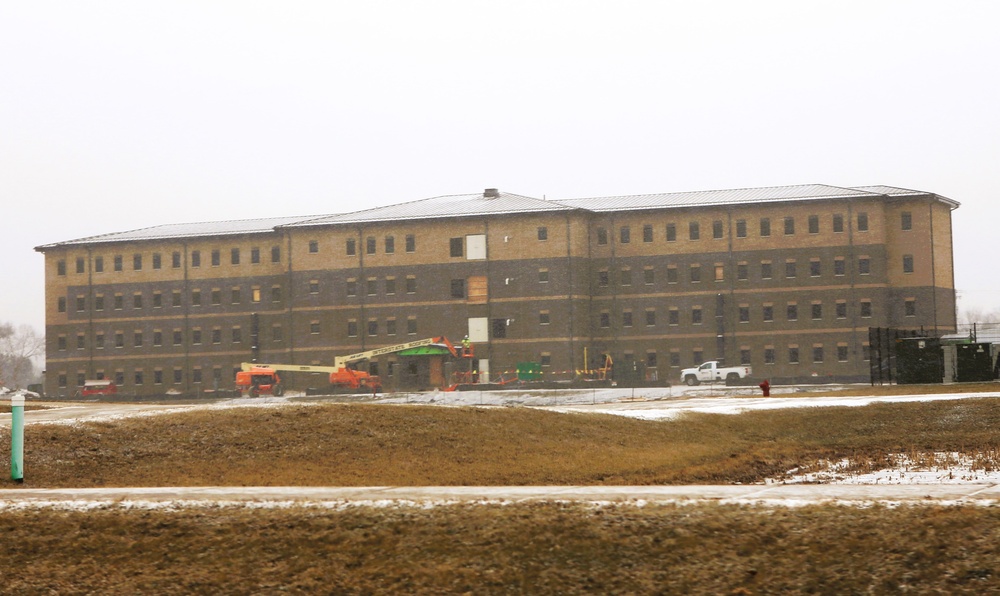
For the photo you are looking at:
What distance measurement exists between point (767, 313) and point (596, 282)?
14003mm

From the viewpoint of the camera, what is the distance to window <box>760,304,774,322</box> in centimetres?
9181

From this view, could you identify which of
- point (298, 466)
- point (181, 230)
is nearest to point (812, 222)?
point (181, 230)

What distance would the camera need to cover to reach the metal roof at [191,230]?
344ft

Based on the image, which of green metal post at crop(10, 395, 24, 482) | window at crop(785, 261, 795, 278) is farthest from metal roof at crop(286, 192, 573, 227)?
green metal post at crop(10, 395, 24, 482)

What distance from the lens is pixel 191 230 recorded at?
108 metres

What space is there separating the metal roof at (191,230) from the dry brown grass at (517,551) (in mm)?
92828

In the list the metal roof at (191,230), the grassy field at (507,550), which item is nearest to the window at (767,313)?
the metal roof at (191,230)

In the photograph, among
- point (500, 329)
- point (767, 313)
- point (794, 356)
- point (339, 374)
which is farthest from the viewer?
point (500, 329)

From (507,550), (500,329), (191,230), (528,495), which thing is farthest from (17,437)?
(191,230)

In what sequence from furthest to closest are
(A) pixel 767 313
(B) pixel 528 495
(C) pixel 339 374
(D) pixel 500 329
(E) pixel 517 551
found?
1. (D) pixel 500 329
2. (A) pixel 767 313
3. (C) pixel 339 374
4. (B) pixel 528 495
5. (E) pixel 517 551

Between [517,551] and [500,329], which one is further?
[500,329]

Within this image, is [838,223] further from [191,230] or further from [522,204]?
[191,230]

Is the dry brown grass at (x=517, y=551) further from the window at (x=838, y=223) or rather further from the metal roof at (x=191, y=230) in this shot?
the metal roof at (x=191, y=230)

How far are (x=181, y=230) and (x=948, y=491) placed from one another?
103063mm
